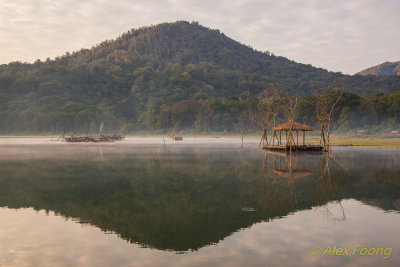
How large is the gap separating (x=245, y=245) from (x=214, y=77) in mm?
175657

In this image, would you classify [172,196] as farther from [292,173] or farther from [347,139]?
[347,139]

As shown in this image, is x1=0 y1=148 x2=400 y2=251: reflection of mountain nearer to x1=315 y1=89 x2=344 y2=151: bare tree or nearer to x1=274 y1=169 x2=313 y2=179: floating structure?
x1=274 y1=169 x2=313 y2=179: floating structure

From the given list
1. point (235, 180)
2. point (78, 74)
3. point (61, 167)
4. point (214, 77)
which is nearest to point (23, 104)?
point (78, 74)

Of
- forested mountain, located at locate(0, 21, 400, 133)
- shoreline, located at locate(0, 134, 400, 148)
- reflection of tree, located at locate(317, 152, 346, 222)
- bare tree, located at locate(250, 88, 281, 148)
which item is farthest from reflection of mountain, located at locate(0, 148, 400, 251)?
forested mountain, located at locate(0, 21, 400, 133)

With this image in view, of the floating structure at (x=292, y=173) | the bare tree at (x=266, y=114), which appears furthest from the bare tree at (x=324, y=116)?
the floating structure at (x=292, y=173)

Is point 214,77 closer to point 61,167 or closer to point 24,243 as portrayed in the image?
point 61,167

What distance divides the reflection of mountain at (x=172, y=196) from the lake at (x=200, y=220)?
46 millimetres

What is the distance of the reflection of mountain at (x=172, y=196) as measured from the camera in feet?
38.3

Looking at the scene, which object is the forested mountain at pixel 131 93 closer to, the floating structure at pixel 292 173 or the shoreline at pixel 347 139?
the shoreline at pixel 347 139

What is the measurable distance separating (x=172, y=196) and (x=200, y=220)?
14.3 ft

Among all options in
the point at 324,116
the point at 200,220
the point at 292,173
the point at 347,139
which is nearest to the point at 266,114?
the point at 324,116

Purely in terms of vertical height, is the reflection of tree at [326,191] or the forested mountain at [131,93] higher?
the forested mountain at [131,93]

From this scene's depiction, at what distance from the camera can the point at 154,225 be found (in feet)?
39.1

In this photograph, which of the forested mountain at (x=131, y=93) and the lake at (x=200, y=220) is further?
the forested mountain at (x=131, y=93)
